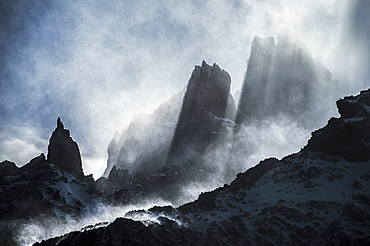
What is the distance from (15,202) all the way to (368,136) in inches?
6664

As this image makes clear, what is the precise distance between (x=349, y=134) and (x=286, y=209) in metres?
50.0

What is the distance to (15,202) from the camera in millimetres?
153125


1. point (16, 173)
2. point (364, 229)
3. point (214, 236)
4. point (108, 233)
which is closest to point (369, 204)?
point (364, 229)

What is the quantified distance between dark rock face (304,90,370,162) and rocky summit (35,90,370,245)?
0.38 meters

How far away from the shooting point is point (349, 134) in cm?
13812

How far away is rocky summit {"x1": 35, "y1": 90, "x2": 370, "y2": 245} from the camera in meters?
97.4

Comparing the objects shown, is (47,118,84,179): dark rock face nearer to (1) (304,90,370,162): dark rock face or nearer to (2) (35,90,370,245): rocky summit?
(2) (35,90,370,245): rocky summit

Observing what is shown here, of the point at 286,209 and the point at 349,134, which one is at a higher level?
the point at 349,134

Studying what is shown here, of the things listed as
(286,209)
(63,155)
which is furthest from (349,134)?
(63,155)

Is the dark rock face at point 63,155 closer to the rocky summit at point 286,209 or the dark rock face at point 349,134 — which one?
the rocky summit at point 286,209

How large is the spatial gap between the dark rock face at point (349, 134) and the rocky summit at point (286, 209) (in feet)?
1.25

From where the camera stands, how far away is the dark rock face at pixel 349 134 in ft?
431

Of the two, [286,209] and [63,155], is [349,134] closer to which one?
[286,209]

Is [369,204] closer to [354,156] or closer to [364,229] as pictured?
[364,229]
